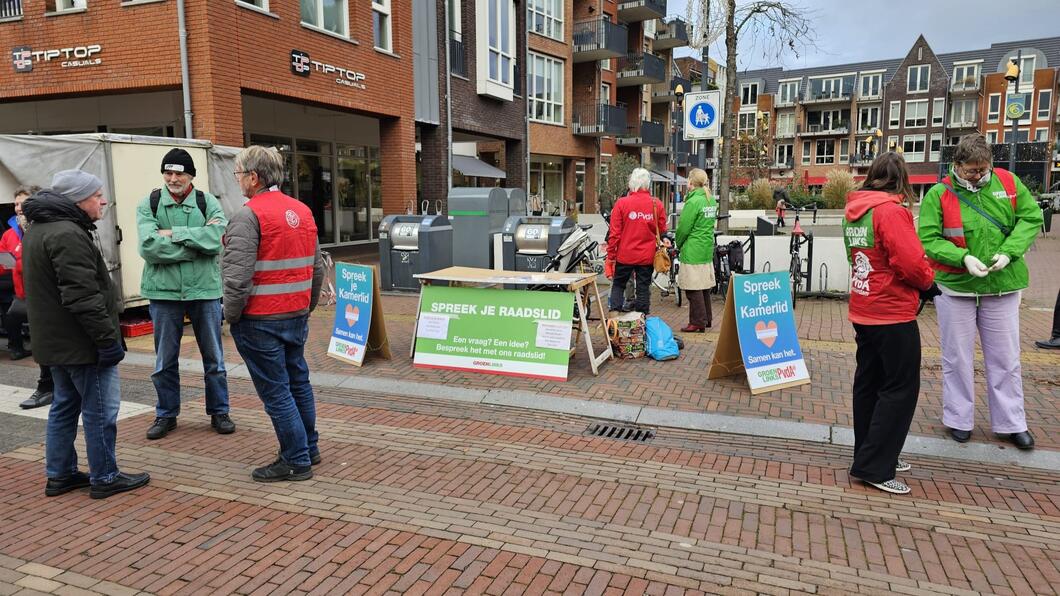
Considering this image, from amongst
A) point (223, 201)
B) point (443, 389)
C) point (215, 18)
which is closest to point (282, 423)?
point (443, 389)

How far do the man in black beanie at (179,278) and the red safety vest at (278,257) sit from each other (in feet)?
4.04

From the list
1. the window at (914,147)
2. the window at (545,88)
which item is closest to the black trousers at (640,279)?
the window at (545,88)

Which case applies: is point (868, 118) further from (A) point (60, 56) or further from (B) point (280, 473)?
(B) point (280, 473)

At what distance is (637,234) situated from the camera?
7.82 m

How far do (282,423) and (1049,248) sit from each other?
74.5 feet

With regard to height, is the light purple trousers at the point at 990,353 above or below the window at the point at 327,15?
below

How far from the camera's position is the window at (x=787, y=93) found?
236 feet

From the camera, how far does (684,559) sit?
336 centimetres

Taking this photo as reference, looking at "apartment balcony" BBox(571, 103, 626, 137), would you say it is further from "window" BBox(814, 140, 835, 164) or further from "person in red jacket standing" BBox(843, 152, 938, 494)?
"window" BBox(814, 140, 835, 164)

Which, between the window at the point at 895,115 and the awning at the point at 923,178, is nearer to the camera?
the awning at the point at 923,178

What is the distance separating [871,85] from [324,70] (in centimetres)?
6667

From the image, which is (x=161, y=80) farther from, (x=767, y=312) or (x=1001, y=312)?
(x=1001, y=312)

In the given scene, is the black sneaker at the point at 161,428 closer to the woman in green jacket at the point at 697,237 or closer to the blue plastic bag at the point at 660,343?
the blue plastic bag at the point at 660,343

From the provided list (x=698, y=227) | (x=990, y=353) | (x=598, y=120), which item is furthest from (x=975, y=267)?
(x=598, y=120)
